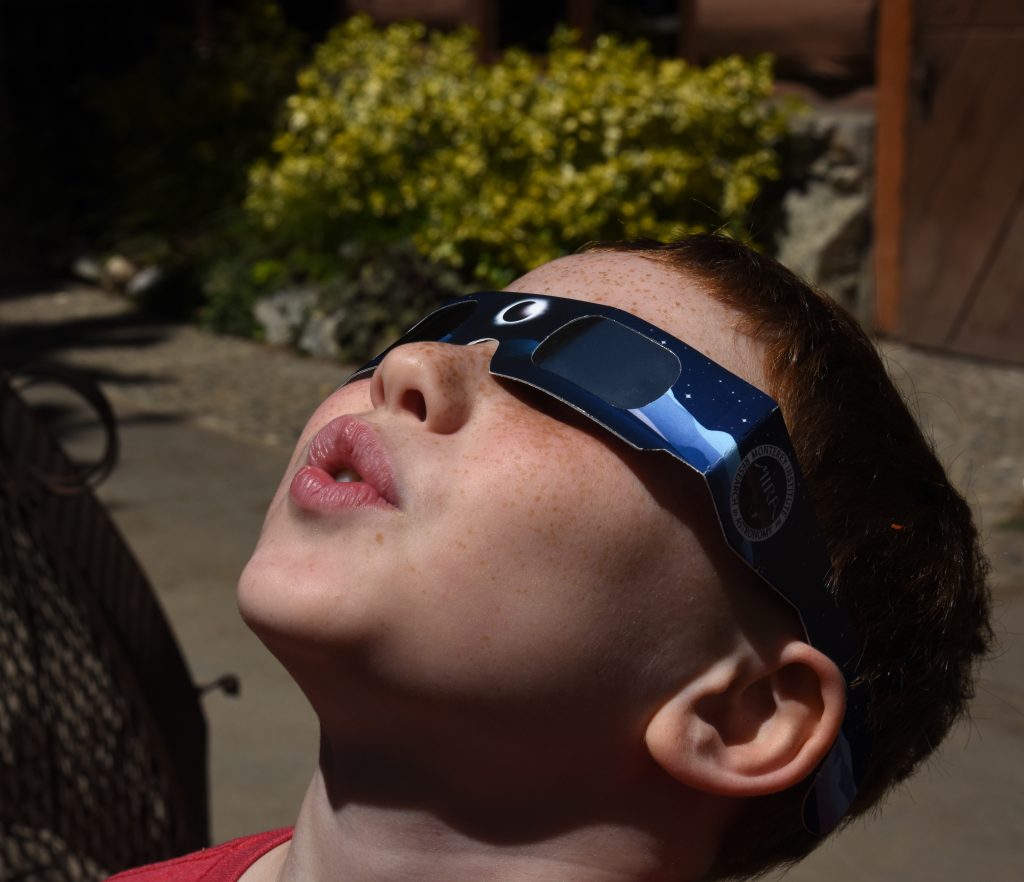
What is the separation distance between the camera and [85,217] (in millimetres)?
10305

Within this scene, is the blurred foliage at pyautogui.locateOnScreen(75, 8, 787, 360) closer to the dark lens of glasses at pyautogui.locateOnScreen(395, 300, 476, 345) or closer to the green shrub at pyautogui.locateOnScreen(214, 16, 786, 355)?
the green shrub at pyautogui.locateOnScreen(214, 16, 786, 355)

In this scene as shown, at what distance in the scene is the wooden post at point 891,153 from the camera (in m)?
6.56

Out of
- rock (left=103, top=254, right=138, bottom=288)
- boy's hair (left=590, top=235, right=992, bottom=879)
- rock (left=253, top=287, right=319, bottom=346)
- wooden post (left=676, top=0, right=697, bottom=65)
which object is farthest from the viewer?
rock (left=103, top=254, right=138, bottom=288)

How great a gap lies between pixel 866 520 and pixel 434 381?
1.29ft

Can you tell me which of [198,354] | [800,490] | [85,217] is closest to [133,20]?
[85,217]

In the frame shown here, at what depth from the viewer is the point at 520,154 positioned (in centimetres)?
689

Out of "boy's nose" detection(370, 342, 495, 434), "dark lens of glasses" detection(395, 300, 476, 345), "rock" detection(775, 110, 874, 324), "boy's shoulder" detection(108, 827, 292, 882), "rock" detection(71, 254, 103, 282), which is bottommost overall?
"rock" detection(71, 254, 103, 282)

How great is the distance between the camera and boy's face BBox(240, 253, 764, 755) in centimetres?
110

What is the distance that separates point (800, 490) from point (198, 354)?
6.83 metres

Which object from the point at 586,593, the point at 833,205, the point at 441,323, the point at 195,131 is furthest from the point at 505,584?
the point at 195,131

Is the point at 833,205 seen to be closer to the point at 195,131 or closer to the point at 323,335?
the point at 323,335

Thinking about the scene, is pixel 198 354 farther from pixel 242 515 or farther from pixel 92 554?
pixel 92 554

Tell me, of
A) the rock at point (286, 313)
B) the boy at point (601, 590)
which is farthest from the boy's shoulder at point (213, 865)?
the rock at point (286, 313)

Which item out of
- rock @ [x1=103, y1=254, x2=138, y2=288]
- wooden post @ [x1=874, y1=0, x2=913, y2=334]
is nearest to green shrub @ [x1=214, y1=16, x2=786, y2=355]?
wooden post @ [x1=874, y1=0, x2=913, y2=334]
